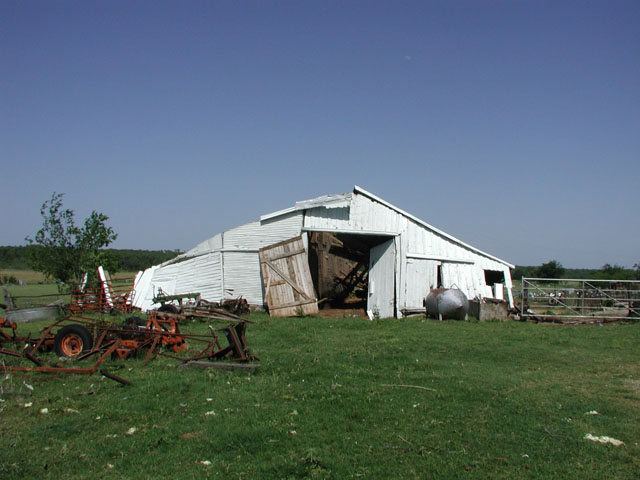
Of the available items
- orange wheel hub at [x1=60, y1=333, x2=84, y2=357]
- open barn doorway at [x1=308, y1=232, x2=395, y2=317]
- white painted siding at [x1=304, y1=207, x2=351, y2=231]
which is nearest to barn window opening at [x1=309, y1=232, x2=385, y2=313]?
open barn doorway at [x1=308, y1=232, x2=395, y2=317]

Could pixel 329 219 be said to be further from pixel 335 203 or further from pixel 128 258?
pixel 128 258

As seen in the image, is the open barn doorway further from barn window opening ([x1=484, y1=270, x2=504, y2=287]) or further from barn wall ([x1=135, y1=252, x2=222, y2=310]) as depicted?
barn window opening ([x1=484, y1=270, x2=504, y2=287])

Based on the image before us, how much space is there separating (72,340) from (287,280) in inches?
382

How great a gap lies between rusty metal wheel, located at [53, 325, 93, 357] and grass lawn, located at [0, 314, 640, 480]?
947mm

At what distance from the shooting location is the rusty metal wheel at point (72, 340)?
1037 cm

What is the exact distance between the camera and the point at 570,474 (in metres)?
5.25

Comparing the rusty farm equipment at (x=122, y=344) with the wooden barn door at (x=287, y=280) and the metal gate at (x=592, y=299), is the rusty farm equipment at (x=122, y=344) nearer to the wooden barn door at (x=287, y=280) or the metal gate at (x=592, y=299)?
the wooden barn door at (x=287, y=280)

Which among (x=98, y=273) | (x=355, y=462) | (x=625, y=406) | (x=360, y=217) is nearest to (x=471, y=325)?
(x=360, y=217)

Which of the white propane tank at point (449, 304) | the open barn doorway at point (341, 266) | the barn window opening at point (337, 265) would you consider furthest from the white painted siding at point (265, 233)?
the white propane tank at point (449, 304)

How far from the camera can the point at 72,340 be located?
34.6ft

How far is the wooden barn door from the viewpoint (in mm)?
19250

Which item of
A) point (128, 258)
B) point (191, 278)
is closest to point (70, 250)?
point (191, 278)

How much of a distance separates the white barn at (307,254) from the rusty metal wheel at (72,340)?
9417 millimetres

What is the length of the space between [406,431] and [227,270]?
14.6m
